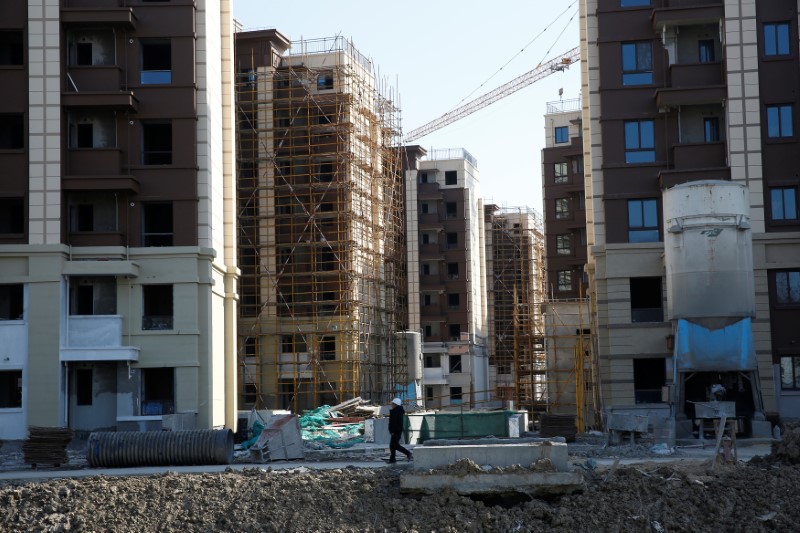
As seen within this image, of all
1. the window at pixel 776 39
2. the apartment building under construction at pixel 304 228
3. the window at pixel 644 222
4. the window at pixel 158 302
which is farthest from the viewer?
the apartment building under construction at pixel 304 228

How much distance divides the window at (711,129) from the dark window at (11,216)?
26.8 m

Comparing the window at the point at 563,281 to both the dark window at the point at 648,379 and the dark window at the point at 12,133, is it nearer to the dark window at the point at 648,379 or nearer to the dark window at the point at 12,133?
the dark window at the point at 648,379

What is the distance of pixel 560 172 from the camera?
85.9 metres

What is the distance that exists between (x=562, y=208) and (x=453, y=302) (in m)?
14.7

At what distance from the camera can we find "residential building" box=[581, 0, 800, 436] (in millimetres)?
43719

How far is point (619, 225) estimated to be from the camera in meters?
46.1

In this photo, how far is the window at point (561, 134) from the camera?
298 feet

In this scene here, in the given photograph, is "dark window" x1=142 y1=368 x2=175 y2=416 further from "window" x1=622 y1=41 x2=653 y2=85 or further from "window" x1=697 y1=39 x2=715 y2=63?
"window" x1=697 y1=39 x2=715 y2=63

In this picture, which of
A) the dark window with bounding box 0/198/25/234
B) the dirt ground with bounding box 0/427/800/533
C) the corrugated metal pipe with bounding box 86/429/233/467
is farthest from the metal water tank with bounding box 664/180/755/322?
the dark window with bounding box 0/198/25/234

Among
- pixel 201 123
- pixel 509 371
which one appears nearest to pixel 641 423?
pixel 201 123

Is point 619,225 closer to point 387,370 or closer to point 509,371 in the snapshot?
point 387,370

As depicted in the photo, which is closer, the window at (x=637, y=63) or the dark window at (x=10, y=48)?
the dark window at (x=10, y=48)

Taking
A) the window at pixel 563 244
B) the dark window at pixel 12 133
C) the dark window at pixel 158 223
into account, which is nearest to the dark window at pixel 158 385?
the dark window at pixel 158 223

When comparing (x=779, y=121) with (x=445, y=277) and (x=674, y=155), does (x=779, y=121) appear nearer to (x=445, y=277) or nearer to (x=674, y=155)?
(x=674, y=155)
